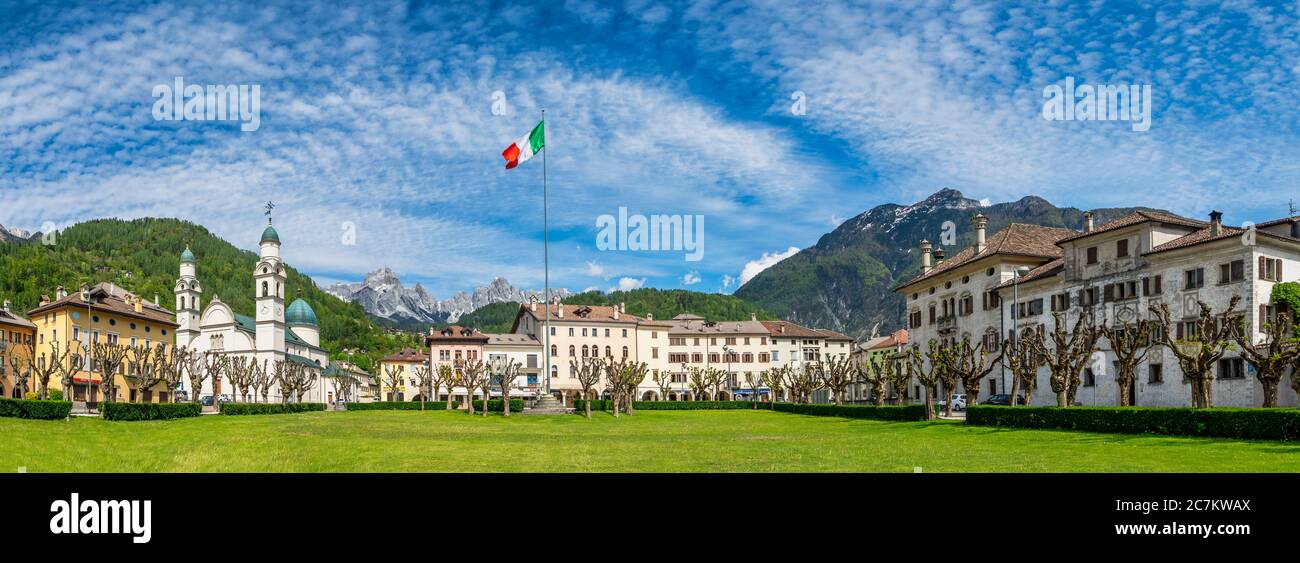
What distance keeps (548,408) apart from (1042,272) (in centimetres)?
4058

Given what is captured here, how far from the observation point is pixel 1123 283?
6197 centimetres

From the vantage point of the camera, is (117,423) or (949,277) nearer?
(117,423)

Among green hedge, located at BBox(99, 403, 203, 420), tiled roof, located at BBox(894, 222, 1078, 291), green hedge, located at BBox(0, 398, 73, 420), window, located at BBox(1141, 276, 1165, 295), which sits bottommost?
green hedge, located at BBox(99, 403, 203, 420)

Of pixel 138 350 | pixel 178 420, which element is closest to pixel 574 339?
pixel 138 350

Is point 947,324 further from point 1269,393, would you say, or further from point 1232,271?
point 1269,393

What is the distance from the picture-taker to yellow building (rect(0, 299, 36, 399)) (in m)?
88.6

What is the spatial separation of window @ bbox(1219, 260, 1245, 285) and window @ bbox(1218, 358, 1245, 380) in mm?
4572

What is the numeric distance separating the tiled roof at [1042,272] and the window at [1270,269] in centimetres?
1464

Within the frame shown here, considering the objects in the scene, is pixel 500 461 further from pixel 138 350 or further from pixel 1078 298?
pixel 138 350

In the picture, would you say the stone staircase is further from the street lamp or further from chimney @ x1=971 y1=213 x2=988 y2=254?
chimney @ x1=971 y1=213 x2=988 y2=254

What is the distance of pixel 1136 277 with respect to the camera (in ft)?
200

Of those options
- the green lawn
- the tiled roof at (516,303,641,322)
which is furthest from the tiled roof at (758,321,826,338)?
the green lawn
